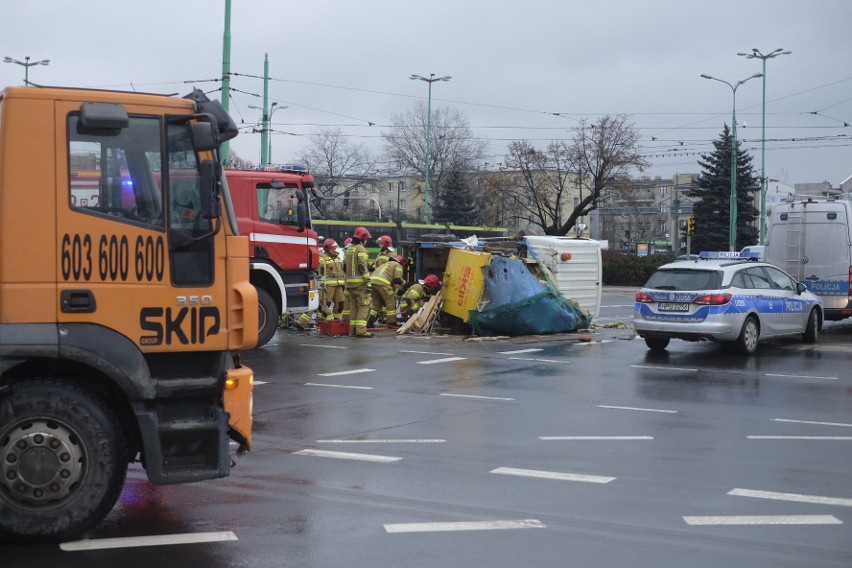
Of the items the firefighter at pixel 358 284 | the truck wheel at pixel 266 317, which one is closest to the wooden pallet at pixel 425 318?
the firefighter at pixel 358 284

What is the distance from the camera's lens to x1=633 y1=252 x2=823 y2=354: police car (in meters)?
16.7

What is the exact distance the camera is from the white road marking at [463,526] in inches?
250

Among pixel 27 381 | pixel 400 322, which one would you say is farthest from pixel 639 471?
pixel 400 322

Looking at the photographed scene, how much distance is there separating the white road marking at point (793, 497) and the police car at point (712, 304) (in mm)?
9464

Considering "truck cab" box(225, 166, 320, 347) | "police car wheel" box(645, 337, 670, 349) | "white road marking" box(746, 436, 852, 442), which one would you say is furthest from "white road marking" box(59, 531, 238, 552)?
"police car wheel" box(645, 337, 670, 349)

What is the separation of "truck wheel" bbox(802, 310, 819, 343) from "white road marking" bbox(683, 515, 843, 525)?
13624 mm

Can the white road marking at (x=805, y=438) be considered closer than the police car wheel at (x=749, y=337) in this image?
Yes

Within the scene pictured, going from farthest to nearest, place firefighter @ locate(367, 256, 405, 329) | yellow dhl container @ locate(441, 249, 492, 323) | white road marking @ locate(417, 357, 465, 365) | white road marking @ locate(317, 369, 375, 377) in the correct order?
1. firefighter @ locate(367, 256, 405, 329)
2. yellow dhl container @ locate(441, 249, 492, 323)
3. white road marking @ locate(417, 357, 465, 365)
4. white road marking @ locate(317, 369, 375, 377)

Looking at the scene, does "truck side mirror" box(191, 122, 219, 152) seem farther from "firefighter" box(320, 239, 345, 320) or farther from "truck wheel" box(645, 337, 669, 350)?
"firefighter" box(320, 239, 345, 320)

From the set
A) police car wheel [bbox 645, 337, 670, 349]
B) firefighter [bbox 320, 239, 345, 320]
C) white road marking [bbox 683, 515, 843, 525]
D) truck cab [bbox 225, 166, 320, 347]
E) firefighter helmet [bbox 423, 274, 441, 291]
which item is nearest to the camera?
white road marking [bbox 683, 515, 843, 525]

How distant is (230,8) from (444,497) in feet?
71.0

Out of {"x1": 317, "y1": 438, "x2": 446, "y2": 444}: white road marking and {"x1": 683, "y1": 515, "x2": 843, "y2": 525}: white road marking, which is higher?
{"x1": 683, "y1": 515, "x2": 843, "y2": 525}: white road marking

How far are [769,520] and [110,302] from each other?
4519mm

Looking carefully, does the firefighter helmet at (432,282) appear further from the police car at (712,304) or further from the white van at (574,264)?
the police car at (712,304)
